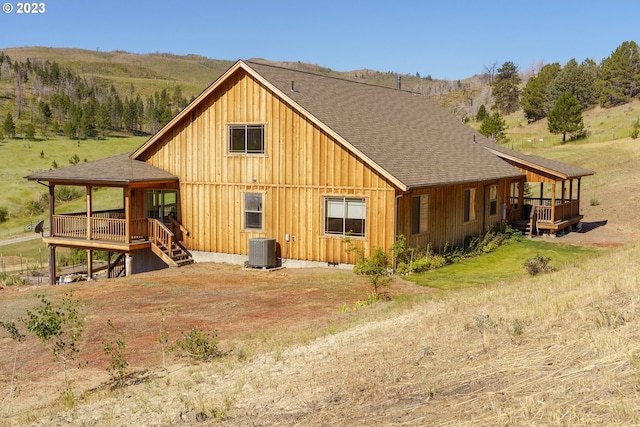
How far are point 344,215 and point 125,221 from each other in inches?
340

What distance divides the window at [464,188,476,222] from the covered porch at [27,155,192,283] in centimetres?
1189

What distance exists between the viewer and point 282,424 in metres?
6.98

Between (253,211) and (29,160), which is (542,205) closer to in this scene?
(253,211)

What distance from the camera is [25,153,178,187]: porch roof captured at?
874 inches

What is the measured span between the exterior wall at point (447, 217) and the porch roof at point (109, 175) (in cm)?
1006

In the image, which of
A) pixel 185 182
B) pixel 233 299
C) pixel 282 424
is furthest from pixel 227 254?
pixel 282 424

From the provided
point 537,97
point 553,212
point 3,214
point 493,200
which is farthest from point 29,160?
point 537,97

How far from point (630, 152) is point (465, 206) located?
3634 cm

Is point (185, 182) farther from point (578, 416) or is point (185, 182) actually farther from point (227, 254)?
point (578, 416)

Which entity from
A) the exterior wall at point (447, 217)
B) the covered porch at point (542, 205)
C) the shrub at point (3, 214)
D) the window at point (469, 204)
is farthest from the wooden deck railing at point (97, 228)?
the shrub at point (3, 214)

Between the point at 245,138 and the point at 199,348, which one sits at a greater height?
the point at 245,138

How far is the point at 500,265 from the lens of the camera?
2130 cm

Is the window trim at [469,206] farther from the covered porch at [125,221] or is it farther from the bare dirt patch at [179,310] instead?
the covered porch at [125,221]

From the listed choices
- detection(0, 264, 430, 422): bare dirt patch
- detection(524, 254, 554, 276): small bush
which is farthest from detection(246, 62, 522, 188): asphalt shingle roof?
detection(0, 264, 430, 422): bare dirt patch
